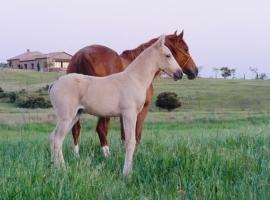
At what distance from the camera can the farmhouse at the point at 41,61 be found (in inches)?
4326

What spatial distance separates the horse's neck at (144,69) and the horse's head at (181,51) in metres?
2.24

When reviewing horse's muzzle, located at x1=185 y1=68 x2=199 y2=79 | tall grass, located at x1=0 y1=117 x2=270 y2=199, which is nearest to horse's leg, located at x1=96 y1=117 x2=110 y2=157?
tall grass, located at x1=0 y1=117 x2=270 y2=199

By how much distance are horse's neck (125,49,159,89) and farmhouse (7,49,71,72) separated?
95683mm

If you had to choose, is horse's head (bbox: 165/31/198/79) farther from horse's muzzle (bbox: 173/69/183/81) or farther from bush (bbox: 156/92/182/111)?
bush (bbox: 156/92/182/111)

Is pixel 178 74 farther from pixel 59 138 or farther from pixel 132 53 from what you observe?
pixel 132 53

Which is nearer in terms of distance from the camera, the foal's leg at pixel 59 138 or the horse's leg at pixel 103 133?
the foal's leg at pixel 59 138

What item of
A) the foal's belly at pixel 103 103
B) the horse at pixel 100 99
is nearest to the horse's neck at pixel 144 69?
the horse at pixel 100 99

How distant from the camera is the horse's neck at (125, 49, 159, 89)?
716cm

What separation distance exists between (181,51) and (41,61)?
10731 cm

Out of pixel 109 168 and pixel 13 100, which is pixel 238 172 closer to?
pixel 109 168

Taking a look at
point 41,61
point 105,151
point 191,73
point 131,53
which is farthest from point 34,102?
point 41,61

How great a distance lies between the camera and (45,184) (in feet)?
17.2

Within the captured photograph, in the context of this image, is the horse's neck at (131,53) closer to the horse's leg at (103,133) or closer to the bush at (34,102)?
the horse's leg at (103,133)

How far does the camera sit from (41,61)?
114562 mm
